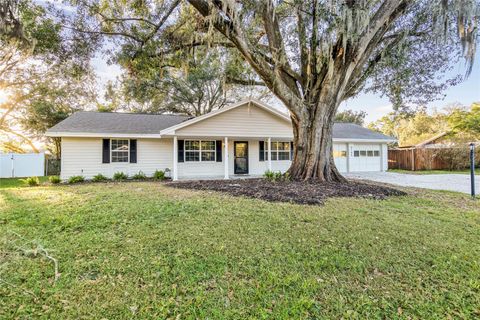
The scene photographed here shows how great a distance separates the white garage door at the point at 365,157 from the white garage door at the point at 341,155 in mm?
472

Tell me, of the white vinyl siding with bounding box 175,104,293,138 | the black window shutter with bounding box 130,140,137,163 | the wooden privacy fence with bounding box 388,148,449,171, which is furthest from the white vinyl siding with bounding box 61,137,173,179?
the wooden privacy fence with bounding box 388,148,449,171

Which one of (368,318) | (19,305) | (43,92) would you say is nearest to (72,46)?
(19,305)

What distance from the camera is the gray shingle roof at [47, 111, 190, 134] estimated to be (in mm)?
10867

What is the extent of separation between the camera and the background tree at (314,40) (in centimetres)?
641

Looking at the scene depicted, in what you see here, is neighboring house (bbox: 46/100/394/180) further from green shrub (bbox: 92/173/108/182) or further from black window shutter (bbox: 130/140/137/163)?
green shrub (bbox: 92/173/108/182)

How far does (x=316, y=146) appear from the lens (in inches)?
312

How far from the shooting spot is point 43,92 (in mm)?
16969

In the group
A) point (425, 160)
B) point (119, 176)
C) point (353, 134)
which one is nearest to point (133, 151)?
point (119, 176)

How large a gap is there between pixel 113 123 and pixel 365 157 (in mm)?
15897

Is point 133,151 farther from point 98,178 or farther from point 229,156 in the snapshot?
point 229,156

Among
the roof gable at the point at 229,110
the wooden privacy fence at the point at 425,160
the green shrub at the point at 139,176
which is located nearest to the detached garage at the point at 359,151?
the wooden privacy fence at the point at 425,160

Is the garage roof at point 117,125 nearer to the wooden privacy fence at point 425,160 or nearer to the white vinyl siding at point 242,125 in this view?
the white vinyl siding at point 242,125

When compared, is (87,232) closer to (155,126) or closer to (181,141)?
(181,141)

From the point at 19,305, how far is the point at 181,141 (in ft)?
34.7
